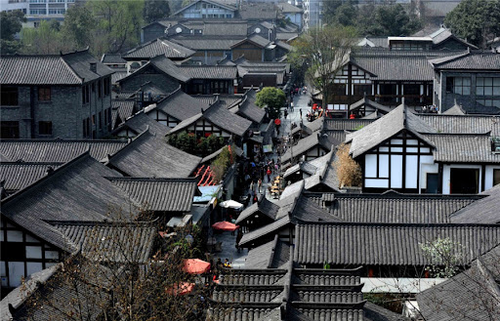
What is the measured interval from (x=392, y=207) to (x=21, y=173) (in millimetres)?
13857

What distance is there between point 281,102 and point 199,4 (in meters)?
62.9

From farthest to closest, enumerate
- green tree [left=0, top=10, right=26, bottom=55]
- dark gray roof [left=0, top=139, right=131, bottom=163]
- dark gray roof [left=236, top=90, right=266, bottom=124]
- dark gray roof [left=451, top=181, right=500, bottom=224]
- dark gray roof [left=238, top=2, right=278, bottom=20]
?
dark gray roof [left=238, top=2, right=278, bottom=20] < green tree [left=0, top=10, right=26, bottom=55] < dark gray roof [left=236, top=90, right=266, bottom=124] < dark gray roof [left=0, top=139, right=131, bottom=163] < dark gray roof [left=451, top=181, right=500, bottom=224]

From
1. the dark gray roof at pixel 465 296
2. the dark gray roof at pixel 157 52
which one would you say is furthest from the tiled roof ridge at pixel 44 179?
the dark gray roof at pixel 157 52

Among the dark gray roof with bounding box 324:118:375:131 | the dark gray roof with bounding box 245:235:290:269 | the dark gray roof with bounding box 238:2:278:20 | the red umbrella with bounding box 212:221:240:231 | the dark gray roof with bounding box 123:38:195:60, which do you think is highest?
the dark gray roof with bounding box 245:235:290:269

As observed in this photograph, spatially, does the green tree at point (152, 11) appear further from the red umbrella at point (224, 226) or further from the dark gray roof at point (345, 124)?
the red umbrella at point (224, 226)

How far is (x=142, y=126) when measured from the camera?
42875 mm

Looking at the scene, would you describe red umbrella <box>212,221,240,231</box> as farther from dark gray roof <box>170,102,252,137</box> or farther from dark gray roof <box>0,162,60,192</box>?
dark gray roof <box>170,102,252,137</box>

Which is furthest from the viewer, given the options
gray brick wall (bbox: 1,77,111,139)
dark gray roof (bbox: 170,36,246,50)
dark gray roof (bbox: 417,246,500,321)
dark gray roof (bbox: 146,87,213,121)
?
dark gray roof (bbox: 170,36,246,50)

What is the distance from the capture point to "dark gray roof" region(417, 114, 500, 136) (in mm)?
37969

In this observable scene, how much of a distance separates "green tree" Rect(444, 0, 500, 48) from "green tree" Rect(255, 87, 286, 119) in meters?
27.3

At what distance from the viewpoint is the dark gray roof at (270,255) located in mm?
23188

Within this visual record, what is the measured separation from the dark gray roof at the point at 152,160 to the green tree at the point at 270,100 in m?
18.7

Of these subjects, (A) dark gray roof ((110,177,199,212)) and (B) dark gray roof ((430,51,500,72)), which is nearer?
(A) dark gray roof ((110,177,199,212))

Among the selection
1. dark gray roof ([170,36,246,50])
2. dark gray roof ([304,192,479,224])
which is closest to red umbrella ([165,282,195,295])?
dark gray roof ([304,192,479,224])
